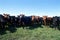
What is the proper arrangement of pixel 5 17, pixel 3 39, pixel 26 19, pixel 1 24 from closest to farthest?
pixel 3 39
pixel 1 24
pixel 5 17
pixel 26 19

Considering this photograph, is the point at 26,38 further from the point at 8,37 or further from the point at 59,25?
the point at 59,25

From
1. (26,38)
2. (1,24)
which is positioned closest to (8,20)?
(1,24)

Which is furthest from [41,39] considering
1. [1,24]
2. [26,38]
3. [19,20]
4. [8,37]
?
[19,20]

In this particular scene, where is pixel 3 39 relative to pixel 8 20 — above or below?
below

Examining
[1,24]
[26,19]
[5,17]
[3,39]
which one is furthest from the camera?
[26,19]

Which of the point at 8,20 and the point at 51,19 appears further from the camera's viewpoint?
the point at 51,19

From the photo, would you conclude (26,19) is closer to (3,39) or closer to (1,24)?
→ (1,24)

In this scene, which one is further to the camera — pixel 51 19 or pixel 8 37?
pixel 51 19

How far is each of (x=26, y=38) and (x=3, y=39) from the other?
2.08m

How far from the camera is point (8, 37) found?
12.5m

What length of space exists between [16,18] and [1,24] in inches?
134

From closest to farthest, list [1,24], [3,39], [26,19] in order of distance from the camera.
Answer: [3,39] → [1,24] → [26,19]

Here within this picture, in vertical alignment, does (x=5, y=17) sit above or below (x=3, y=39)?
above

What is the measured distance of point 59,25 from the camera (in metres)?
19.5
